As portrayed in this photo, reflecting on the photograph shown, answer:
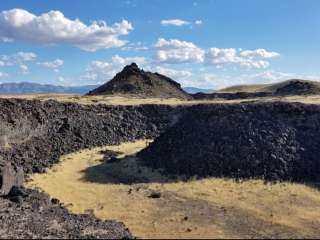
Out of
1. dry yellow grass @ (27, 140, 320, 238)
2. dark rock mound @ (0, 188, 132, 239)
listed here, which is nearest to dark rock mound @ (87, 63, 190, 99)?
dry yellow grass @ (27, 140, 320, 238)

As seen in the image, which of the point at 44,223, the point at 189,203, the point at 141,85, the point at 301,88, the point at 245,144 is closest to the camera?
the point at 44,223

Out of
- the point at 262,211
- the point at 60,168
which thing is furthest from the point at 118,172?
the point at 262,211

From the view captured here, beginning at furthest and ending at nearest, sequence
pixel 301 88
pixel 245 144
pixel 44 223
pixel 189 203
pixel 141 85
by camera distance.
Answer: pixel 301 88
pixel 141 85
pixel 245 144
pixel 189 203
pixel 44 223

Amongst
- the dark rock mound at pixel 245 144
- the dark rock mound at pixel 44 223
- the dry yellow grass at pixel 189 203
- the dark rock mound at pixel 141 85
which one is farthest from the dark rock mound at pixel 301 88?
the dark rock mound at pixel 44 223

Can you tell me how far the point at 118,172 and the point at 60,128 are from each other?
44.9ft

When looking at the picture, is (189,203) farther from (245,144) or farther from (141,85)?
(141,85)

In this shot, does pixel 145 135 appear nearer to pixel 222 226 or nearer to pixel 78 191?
pixel 78 191

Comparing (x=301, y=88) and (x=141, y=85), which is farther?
(x=301, y=88)

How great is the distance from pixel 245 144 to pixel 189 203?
381 inches

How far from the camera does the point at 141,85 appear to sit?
89.4 m

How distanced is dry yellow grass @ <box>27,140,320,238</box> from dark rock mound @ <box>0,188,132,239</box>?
1.35 metres

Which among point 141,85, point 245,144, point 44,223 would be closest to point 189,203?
point 44,223

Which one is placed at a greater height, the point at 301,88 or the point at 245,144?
the point at 301,88

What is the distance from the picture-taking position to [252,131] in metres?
40.4
